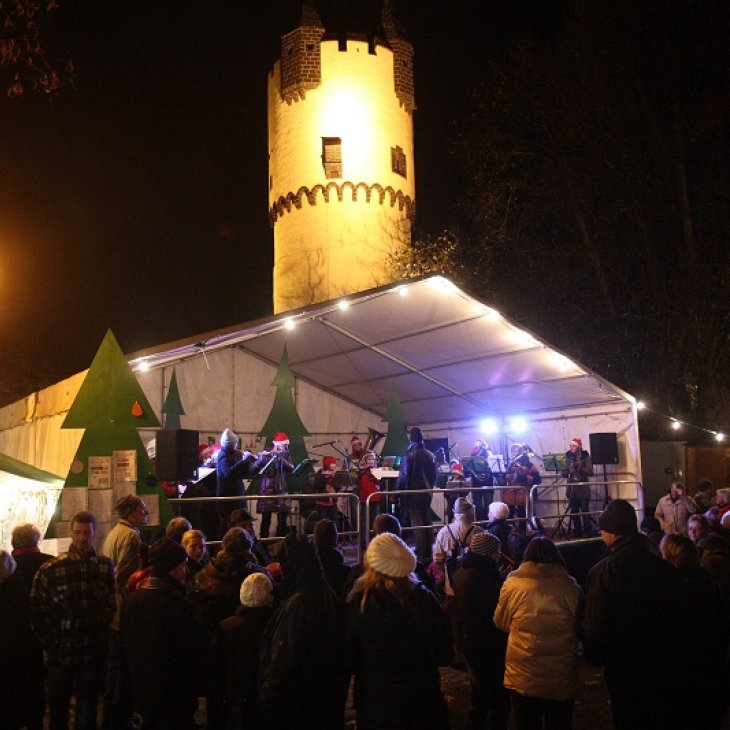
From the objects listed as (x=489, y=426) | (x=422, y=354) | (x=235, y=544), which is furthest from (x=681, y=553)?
(x=489, y=426)

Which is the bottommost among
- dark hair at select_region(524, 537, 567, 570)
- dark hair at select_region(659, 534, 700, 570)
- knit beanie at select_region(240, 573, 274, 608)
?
knit beanie at select_region(240, 573, 274, 608)

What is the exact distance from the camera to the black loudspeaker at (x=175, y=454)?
814 cm

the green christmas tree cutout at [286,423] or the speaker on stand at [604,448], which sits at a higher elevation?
the green christmas tree cutout at [286,423]

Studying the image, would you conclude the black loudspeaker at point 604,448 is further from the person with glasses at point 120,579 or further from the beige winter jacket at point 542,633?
the beige winter jacket at point 542,633

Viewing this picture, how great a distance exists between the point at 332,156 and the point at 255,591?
993 inches

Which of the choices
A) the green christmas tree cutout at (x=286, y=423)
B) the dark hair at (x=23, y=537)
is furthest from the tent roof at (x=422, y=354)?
the dark hair at (x=23, y=537)

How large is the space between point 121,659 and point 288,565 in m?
2.21

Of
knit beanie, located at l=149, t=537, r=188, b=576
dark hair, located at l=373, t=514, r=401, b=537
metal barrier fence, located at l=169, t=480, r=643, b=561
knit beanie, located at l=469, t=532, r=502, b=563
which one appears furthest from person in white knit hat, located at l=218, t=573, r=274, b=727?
metal barrier fence, located at l=169, t=480, r=643, b=561

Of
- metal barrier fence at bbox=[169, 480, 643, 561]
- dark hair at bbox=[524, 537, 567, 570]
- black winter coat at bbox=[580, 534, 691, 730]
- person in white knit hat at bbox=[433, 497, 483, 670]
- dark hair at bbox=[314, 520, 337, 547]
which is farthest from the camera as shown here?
metal barrier fence at bbox=[169, 480, 643, 561]

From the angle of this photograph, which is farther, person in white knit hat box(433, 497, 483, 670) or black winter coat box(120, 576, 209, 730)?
person in white knit hat box(433, 497, 483, 670)

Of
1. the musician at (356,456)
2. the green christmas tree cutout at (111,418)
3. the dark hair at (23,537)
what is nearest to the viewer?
the dark hair at (23,537)

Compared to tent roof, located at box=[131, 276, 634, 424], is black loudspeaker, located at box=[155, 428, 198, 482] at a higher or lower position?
lower

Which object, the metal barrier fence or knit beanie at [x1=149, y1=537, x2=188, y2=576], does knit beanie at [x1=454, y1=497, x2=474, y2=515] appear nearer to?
the metal barrier fence

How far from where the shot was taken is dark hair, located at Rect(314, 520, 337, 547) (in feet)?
17.3
